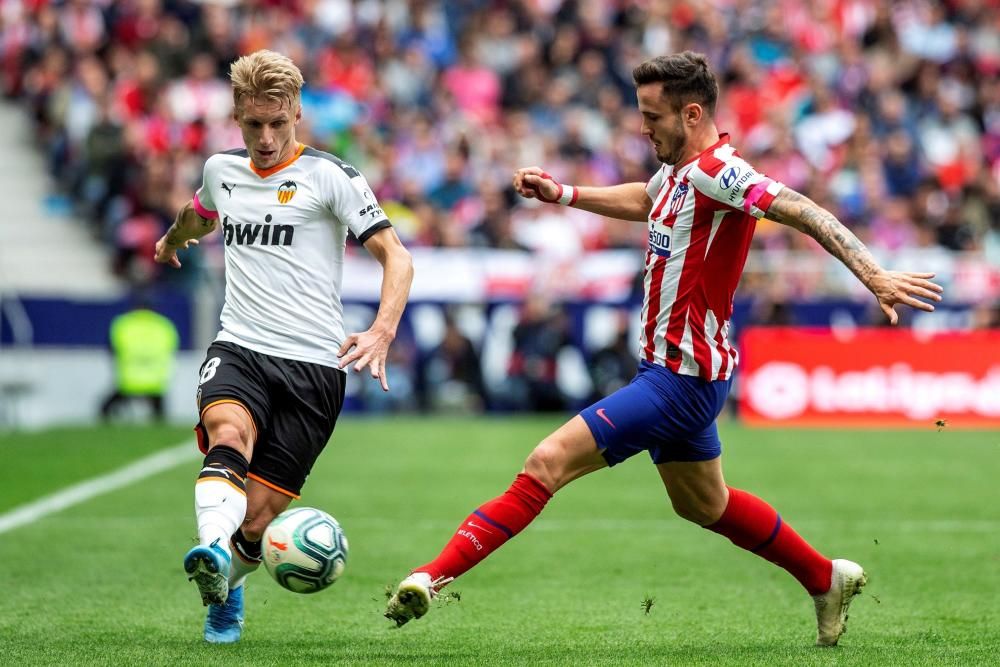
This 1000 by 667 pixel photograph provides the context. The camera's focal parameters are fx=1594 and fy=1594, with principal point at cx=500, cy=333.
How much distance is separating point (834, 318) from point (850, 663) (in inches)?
600

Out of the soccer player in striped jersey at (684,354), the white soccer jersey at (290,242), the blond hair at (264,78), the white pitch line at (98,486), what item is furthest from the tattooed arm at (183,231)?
the white pitch line at (98,486)

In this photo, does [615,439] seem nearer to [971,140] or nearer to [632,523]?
[632,523]

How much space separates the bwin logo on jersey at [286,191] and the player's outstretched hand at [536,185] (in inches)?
39.5

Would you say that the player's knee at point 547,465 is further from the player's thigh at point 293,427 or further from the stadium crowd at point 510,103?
the stadium crowd at point 510,103

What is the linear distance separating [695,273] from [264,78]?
1894mm

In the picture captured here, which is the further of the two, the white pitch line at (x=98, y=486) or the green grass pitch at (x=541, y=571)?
the white pitch line at (x=98, y=486)

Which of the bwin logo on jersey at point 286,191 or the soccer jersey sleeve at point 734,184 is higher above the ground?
the soccer jersey sleeve at point 734,184

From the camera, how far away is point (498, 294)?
20.8 metres

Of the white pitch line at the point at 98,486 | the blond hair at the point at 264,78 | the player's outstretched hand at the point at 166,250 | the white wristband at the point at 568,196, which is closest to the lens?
the blond hair at the point at 264,78

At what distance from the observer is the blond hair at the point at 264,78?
6395 millimetres

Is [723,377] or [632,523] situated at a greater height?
[723,377]

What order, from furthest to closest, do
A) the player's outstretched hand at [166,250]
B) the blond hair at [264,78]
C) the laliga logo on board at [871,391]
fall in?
the laliga logo on board at [871,391], the player's outstretched hand at [166,250], the blond hair at [264,78]

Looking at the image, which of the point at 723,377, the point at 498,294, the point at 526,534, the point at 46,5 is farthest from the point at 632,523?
the point at 46,5

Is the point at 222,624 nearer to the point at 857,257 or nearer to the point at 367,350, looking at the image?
the point at 367,350
